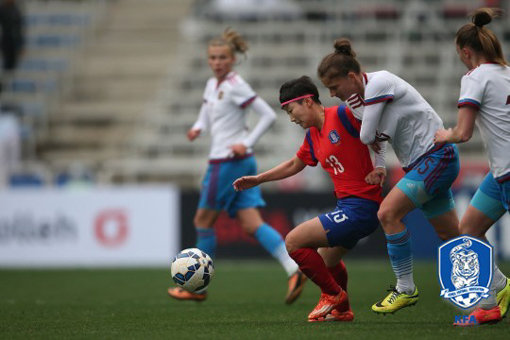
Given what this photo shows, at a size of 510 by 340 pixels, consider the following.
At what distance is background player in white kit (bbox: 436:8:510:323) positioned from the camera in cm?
565

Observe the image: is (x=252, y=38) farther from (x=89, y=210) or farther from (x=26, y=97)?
(x=89, y=210)

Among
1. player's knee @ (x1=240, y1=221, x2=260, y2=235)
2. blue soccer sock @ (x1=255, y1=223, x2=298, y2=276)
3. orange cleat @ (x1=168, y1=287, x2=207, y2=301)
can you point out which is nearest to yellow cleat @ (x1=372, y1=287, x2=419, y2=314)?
blue soccer sock @ (x1=255, y1=223, x2=298, y2=276)

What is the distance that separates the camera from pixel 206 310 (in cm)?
774

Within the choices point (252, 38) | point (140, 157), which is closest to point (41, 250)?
point (140, 157)

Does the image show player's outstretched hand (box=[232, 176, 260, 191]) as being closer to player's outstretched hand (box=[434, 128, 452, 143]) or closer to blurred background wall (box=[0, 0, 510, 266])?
player's outstretched hand (box=[434, 128, 452, 143])

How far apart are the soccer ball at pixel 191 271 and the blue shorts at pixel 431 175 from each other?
6.06 ft

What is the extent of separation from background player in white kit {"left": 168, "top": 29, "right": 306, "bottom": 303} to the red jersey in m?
2.20

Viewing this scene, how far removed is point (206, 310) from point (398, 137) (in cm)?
246

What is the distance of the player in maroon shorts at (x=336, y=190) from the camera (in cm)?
629

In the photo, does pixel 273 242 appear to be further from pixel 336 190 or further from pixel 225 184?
pixel 336 190

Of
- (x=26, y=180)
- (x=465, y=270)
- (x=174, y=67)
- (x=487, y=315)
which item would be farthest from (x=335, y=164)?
(x=174, y=67)

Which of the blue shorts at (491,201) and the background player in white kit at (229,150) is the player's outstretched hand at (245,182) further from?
the background player in white kit at (229,150)

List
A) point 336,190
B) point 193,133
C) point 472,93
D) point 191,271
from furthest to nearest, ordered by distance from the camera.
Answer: point 193,133 < point 191,271 < point 336,190 < point 472,93

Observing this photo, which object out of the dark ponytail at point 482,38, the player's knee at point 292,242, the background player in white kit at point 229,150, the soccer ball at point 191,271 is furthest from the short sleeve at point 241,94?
the dark ponytail at point 482,38
